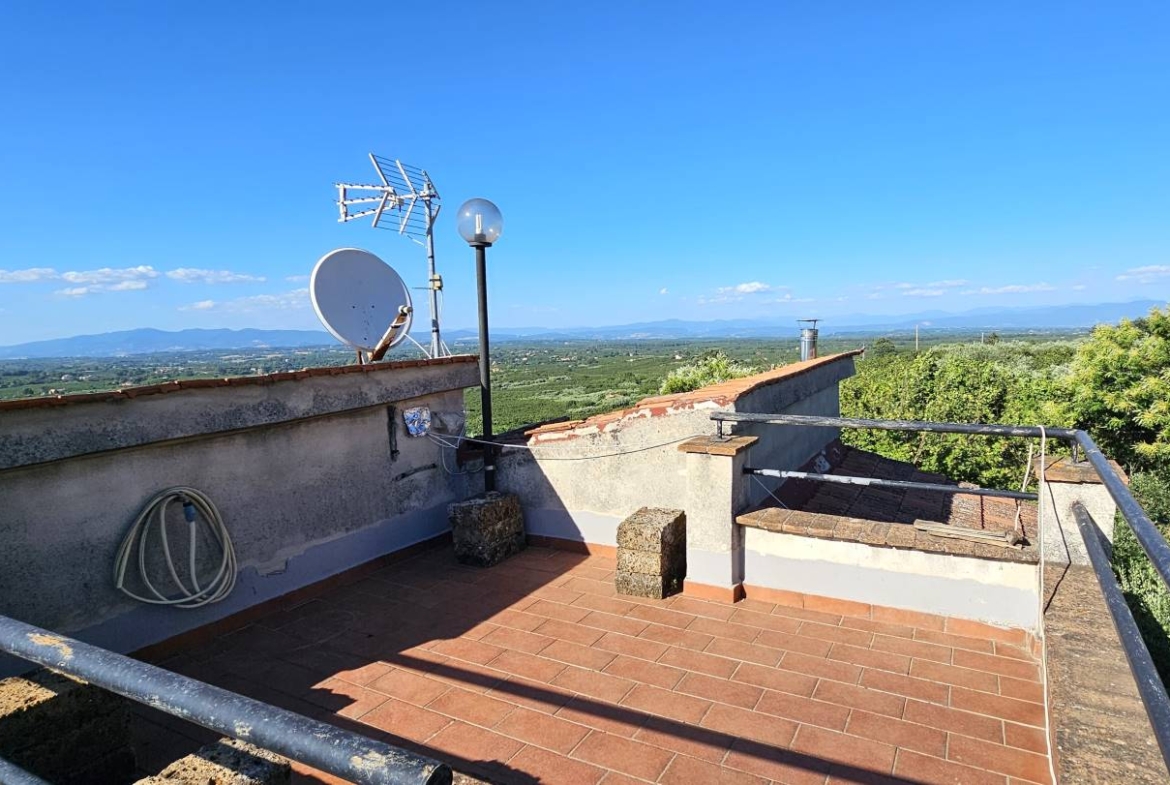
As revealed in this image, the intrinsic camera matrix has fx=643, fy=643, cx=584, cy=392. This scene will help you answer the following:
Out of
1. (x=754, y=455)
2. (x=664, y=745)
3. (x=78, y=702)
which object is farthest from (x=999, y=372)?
(x=78, y=702)

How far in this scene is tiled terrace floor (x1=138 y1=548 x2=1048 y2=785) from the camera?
2.72m

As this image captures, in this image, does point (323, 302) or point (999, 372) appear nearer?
point (323, 302)

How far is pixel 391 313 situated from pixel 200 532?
2620mm

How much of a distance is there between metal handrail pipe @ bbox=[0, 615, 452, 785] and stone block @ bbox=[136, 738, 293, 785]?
748 millimetres

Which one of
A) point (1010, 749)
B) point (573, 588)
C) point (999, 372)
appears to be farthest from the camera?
point (999, 372)

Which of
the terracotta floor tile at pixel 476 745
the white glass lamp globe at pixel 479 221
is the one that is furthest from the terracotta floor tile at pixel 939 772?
the white glass lamp globe at pixel 479 221

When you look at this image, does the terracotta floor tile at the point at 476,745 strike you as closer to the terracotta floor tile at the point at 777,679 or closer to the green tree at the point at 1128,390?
the terracotta floor tile at the point at 777,679

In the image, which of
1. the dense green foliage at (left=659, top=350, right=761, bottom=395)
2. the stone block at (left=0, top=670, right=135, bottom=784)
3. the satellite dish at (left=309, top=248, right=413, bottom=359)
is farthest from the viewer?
the dense green foliage at (left=659, top=350, right=761, bottom=395)

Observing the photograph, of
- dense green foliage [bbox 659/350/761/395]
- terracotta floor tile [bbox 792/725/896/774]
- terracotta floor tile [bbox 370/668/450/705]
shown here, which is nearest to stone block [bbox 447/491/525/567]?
terracotta floor tile [bbox 370/668/450/705]

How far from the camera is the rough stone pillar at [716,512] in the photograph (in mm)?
4172

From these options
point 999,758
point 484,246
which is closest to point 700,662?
point 999,758

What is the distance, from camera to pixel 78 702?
2.35 metres

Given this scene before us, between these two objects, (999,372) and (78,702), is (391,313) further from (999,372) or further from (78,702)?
(999,372)

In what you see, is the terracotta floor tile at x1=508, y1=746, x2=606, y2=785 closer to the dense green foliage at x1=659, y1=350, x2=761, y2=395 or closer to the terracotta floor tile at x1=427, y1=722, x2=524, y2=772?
the terracotta floor tile at x1=427, y1=722, x2=524, y2=772
